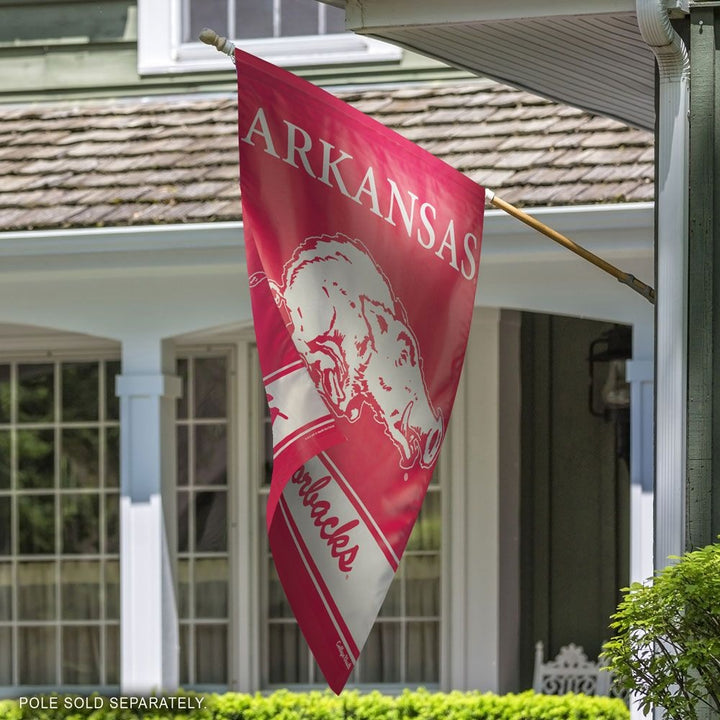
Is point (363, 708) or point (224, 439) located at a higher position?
point (224, 439)

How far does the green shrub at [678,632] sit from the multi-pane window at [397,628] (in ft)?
17.1

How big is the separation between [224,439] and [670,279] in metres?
5.43

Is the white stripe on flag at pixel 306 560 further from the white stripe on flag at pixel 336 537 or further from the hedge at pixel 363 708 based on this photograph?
the hedge at pixel 363 708

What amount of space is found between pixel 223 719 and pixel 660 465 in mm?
4345

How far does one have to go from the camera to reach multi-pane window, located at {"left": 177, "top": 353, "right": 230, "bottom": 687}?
958 centimetres

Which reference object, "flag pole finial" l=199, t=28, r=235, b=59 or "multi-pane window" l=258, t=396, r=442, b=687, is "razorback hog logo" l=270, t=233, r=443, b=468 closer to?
"flag pole finial" l=199, t=28, r=235, b=59

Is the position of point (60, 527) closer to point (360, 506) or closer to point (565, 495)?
point (565, 495)

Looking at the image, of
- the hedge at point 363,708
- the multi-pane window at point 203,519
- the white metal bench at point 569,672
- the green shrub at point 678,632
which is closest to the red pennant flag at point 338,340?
the green shrub at point 678,632

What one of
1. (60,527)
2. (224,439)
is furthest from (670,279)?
(60,527)

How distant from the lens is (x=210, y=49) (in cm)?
937

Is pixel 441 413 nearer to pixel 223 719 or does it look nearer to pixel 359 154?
pixel 359 154

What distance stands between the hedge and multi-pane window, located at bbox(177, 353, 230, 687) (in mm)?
1153

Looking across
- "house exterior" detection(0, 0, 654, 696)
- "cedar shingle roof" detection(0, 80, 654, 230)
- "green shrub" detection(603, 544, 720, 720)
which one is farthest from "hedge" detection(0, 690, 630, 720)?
"green shrub" detection(603, 544, 720, 720)

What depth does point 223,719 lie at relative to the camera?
8.27 metres
